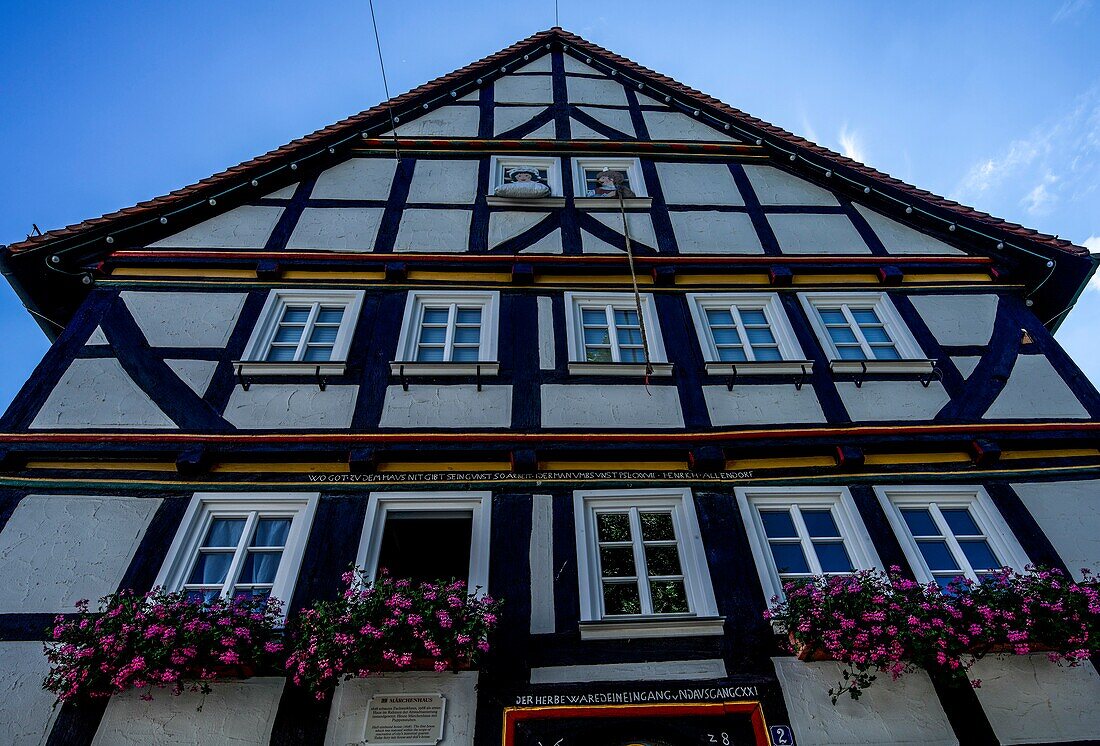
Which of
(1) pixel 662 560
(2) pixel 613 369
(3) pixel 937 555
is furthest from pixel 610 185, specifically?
(3) pixel 937 555

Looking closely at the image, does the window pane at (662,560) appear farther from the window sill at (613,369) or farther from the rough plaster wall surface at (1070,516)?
the rough plaster wall surface at (1070,516)

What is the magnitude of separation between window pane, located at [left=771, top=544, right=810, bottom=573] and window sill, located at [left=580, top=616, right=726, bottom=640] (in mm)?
849

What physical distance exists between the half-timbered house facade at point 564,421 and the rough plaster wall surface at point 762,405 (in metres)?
0.04

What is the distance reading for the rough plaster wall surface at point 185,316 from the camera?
318 inches

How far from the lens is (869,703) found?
5.48 m

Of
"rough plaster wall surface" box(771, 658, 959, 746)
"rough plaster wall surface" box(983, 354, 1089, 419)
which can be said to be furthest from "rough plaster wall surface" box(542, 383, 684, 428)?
"rough plaster wall surface" box(983, 354, 1089, 419)

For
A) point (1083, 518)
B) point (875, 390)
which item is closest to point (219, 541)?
point (875, 390)

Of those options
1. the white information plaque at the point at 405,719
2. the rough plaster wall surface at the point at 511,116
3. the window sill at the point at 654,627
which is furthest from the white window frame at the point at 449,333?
the rough plaster wall surface at the point at 511,116

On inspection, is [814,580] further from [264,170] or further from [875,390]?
[264,170]

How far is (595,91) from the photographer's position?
13055 millimetres

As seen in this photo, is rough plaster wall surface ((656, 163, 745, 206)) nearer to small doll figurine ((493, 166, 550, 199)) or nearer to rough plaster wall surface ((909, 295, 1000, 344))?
small doll figurine ((493, 166, 550, 199))

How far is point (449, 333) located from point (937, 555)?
5.02m

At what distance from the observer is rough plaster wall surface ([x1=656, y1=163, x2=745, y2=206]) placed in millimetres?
10523

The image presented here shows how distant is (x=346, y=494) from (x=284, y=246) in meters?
3.95
